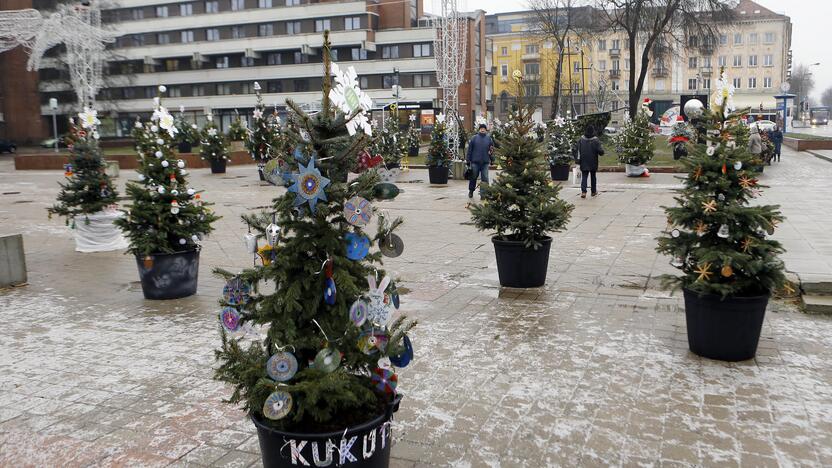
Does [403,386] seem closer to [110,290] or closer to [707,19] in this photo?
[110,290]

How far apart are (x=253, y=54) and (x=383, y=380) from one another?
228 ft

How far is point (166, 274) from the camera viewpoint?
7.96 meters

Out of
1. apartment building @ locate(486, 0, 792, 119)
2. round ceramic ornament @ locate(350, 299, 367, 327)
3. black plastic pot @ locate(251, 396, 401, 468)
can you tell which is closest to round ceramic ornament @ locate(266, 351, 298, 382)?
black plastic pot @ locate(251, 396, 401, 468)


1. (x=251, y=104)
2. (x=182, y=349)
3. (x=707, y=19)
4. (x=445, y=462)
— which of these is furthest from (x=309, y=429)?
(x=251, y=104)

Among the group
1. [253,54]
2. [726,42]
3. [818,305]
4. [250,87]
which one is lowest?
[818,305]

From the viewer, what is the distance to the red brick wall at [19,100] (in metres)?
56.0

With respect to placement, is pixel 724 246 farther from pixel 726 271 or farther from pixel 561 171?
pixel 561 171

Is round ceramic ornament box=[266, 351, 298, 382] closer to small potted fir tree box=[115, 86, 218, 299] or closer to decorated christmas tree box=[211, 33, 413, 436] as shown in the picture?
decorated christmas tree box=[211, 33, 413, 436]

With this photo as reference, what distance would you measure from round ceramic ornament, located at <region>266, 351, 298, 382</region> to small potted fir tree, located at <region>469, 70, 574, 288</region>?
501 centimetres

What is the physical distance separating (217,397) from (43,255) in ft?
25.9

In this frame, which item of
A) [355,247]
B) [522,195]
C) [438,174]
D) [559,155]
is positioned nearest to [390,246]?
[355,247]

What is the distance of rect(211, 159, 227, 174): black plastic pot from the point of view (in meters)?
28.7

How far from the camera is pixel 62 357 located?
5.98m

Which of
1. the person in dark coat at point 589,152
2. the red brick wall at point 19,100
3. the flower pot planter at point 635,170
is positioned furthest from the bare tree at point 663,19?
the red brick wall at point 19,100
